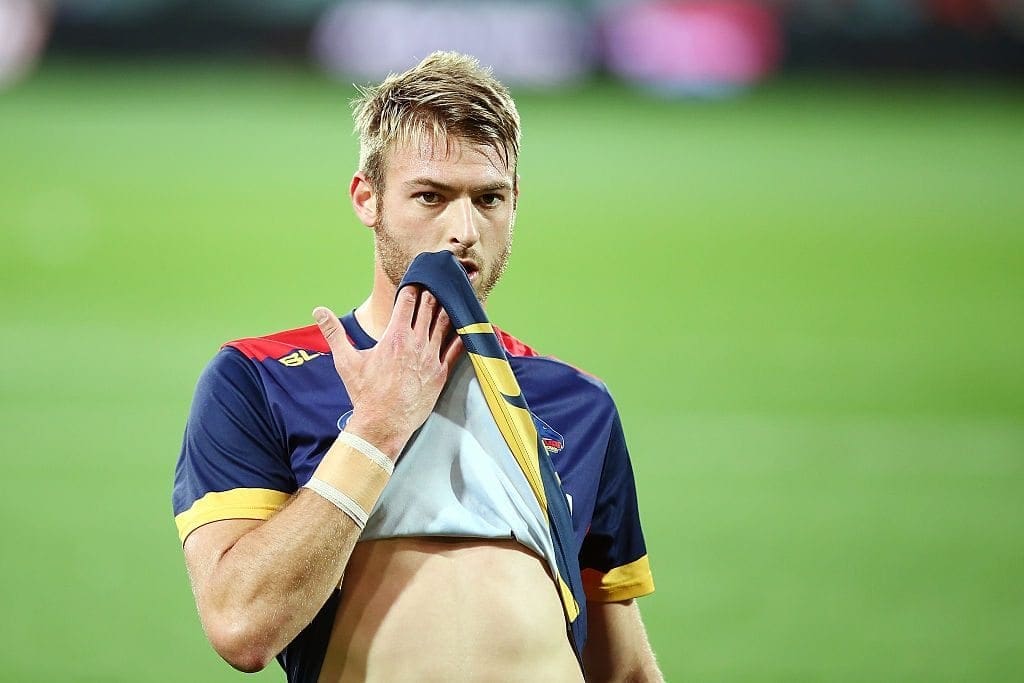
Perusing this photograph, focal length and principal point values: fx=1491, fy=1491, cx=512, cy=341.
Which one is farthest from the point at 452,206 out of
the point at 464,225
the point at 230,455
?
the point at 230,455

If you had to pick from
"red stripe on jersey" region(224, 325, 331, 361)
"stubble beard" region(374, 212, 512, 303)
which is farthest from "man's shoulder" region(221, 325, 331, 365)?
"stubble beard" region(374, 212, 512, 303)

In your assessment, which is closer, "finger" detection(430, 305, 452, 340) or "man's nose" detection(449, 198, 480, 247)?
"finger" detection(430, 305, 452, 340)

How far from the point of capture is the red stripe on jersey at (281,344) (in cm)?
221

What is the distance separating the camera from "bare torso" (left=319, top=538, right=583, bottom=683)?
6.76 feet

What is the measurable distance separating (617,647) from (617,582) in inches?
4.1

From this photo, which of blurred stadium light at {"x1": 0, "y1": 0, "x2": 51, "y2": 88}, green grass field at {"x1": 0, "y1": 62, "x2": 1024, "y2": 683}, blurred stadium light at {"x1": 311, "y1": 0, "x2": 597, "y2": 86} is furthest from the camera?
blurred stadium light at {"x1": 311, "y1": 0, "x2": 597, "y2": 86}

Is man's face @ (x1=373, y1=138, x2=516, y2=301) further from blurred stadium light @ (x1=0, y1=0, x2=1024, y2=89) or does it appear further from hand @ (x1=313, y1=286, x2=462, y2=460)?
blurred stadium light @ (x1=0, y1=0, x2=1024, y2=89)

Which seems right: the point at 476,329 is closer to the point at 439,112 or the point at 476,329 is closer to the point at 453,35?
the point at 439,112

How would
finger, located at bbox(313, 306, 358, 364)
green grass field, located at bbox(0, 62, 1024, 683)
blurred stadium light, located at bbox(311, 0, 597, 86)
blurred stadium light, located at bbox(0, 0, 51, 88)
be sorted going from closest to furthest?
finger, located at bbox(313, 306, 358, 364) → green grass field, located at bbox(0, 62, 1024, 683) → blurred stadium light, located at bbox(0, 0, 51, 88) → blurred stadium light, located at bbox(311, 0, 597, 86)

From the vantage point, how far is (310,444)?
215 centimetres

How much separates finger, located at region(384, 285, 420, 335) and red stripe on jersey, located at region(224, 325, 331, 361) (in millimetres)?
165

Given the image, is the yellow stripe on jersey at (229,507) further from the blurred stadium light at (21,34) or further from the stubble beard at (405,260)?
the blurred stadium light at (21,34)

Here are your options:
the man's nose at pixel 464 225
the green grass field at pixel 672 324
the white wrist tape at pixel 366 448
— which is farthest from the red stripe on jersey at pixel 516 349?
the green grass field at pixel 672 324

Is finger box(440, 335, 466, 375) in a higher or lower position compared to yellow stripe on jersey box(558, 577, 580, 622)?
higher
